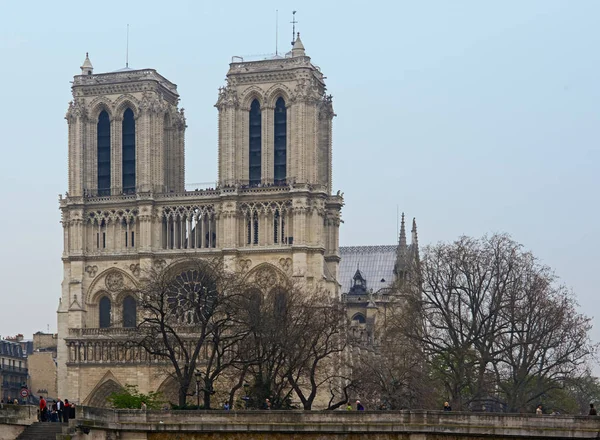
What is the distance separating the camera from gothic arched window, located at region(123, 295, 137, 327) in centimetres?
11800

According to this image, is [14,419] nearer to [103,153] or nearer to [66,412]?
[66,412]

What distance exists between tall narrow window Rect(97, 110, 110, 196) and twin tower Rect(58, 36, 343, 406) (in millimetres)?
84

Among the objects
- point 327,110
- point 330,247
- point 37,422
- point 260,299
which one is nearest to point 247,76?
point 327,110

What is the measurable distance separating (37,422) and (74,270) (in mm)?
68556

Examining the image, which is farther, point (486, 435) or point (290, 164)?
point (290, 164)

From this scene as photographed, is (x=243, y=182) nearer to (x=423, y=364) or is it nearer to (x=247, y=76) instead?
(x=247, y=76)

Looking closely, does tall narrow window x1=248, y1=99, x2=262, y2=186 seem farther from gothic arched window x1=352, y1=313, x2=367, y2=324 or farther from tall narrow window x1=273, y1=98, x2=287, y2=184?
gothic arched window x1=352, y1=313, x2=367, y2=324

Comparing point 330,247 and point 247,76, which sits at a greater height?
point 247,76

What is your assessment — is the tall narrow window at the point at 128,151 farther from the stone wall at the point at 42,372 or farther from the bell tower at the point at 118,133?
the stone wall at the point at 42,372

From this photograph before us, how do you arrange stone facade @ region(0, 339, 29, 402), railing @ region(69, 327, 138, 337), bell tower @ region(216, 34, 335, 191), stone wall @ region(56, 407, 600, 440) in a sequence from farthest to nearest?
stone facade @ region(0, 339, 29, 402) → bell tower @ region(216, 34, 335, 191) → railing @ region(69, 327, 138, 337) → stone wall @ region(56, 407, 600, 440)

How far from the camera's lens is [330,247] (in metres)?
120

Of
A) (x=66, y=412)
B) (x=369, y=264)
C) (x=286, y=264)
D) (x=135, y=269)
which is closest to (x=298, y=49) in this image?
(x=286, y=264)

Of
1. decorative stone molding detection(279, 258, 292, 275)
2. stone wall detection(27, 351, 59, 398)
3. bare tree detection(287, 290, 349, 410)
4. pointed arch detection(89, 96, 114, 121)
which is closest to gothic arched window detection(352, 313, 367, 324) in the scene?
decorative stone molding detection(279, 258, 292, 275)

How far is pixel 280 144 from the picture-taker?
4631 inches
